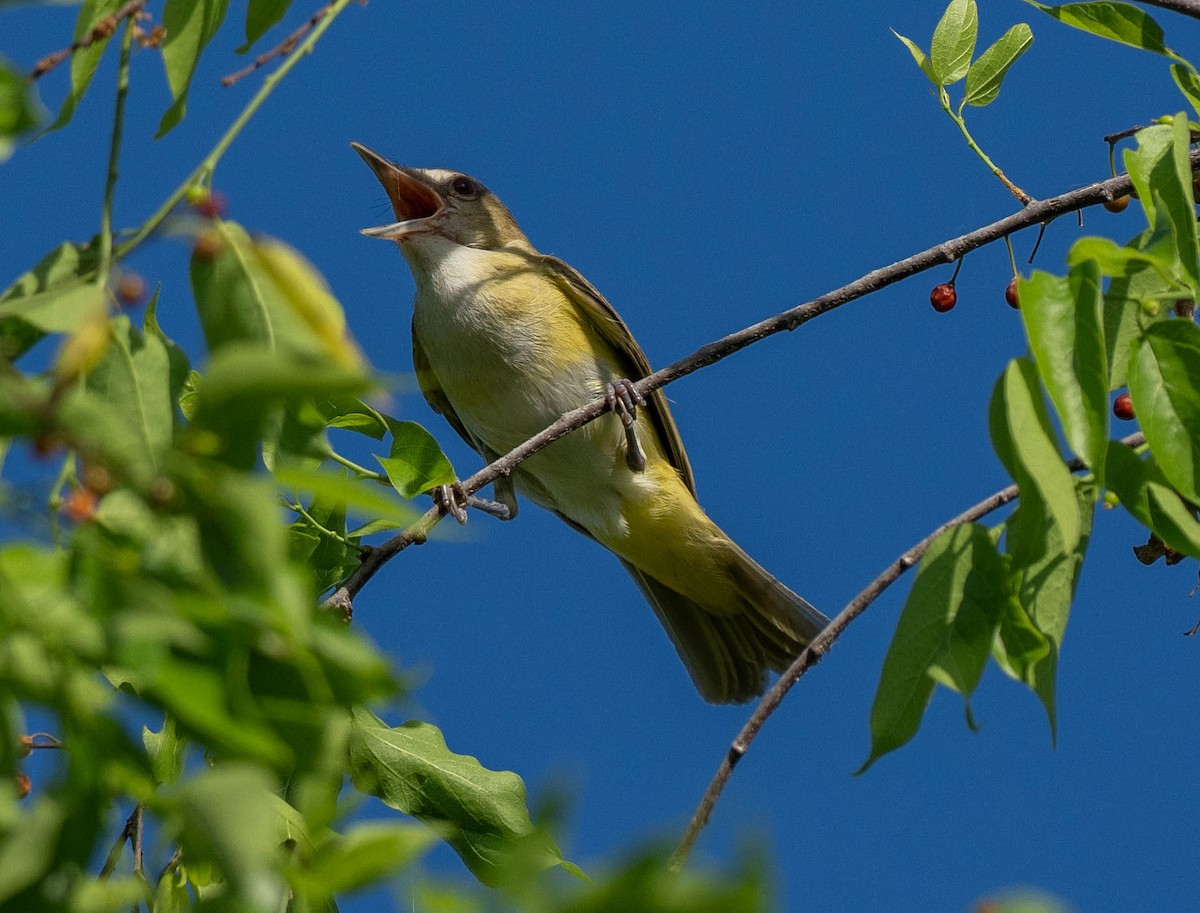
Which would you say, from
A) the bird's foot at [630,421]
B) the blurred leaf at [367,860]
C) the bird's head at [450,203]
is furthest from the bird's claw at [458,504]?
the blurred leaf at [367,860]

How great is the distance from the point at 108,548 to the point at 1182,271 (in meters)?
1.70

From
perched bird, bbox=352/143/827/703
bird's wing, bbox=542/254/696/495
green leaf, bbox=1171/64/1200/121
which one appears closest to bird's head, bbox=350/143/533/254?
perched bird, bbox=352/143/827/703

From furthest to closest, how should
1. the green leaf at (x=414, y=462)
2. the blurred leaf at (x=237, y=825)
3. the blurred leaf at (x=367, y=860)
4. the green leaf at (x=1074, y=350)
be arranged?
the green leaf at (x=414, y=462) < the green leaf at (x=1074, y=350) < the blurred leaf at (x=367, y=860) < the blurred leaf at (x=237, y=825)

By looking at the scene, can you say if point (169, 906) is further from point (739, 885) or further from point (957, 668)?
point (739, 885)

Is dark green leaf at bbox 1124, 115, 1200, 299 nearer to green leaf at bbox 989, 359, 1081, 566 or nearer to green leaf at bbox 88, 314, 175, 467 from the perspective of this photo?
green leaf at bbox 989, 359, 1081, 566

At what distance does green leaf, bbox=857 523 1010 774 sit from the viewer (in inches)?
93.7

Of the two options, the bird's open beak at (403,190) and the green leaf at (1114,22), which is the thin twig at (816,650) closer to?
the green leaf at (1114,22)

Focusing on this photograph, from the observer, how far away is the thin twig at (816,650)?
2393 mm

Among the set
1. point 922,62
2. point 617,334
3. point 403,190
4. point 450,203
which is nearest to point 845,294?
point 922,62

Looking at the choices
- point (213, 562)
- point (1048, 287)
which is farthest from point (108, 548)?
point (1048, 287)

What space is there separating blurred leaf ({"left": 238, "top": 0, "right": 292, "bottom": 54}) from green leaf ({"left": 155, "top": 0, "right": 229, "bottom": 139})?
8cm

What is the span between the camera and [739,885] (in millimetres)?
1151

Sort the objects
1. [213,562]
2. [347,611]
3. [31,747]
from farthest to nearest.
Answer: [347,611] < [31,747] < [213,562]

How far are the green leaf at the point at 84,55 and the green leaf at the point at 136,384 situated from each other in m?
0.46
